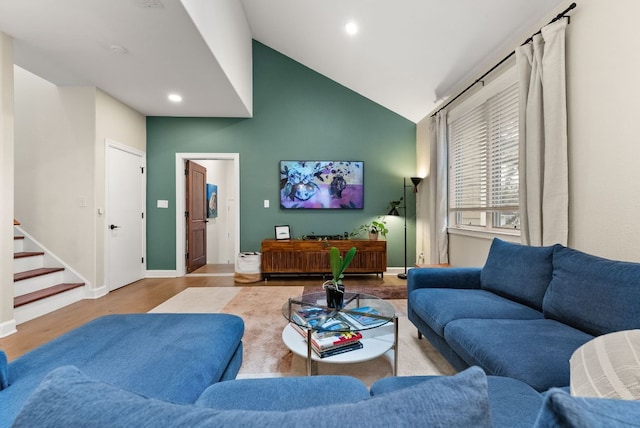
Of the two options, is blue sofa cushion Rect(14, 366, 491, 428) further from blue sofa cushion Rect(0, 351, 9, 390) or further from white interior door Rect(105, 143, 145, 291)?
white interior door Rect(105, 143, 145, 291)

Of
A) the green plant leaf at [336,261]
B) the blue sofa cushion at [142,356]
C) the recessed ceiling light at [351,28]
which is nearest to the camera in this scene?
the blue sofa cushion at [142,356]

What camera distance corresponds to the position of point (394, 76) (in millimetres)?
4031

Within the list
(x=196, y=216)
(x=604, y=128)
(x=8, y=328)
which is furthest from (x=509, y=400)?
(x=196, y=216)

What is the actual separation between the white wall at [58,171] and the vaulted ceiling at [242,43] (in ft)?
1.17

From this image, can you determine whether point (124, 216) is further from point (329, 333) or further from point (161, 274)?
point (329, 333)

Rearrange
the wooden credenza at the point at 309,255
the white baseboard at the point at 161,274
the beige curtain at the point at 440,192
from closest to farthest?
the beige curtain at the point at 440,192 → the wooden credenza at the point at 309,255 → the white baseboard at the point at 161,274

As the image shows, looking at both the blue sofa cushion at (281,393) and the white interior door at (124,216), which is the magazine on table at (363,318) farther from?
the white interior door at (124,216)

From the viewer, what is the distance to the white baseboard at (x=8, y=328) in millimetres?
2521

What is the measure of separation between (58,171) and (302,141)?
3416 mm

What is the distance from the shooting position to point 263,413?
15.1 inches

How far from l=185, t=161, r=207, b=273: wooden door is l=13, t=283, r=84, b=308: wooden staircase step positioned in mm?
1693

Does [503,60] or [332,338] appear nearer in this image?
[332,338]

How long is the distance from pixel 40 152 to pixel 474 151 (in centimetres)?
551

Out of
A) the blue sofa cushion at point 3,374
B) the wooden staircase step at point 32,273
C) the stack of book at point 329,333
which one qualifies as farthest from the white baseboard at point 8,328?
the stack of book at point 329,333
